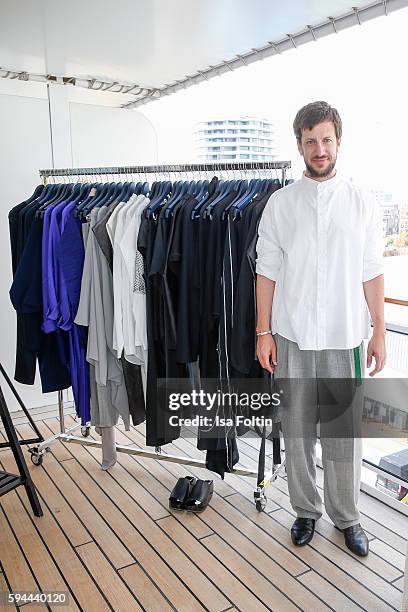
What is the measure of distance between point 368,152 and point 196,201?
3.36 ft

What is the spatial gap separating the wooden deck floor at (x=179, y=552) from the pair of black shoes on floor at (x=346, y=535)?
0.03m

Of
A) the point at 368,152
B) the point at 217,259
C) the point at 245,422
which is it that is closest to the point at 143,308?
the point at 217,259

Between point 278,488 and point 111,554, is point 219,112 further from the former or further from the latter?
point 111,554

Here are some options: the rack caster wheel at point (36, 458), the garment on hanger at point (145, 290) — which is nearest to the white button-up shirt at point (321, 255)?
the garment on hanger at point (145, 290)

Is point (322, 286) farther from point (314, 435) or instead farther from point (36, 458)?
point (36, 458)

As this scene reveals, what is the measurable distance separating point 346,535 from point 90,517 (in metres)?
1.17

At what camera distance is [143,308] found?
242 cm

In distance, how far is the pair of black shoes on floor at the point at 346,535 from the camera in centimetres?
217

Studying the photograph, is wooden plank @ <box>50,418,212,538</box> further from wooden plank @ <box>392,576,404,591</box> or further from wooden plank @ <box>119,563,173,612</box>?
wooden plank @ <box>392,576,404,591</box>

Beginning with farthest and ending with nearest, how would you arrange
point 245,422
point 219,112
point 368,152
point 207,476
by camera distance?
point 219,112, point 207,476, point 368,152, point 245,422

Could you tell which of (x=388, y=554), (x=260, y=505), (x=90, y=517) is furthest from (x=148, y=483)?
(x=388, y=554)

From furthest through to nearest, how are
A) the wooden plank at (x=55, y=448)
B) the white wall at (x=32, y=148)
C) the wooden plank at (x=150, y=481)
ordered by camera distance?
the white wall at (x=32, y=148) < the wooden plank at (x=55, y=448) < the wooden plank at (x=150, y=481)

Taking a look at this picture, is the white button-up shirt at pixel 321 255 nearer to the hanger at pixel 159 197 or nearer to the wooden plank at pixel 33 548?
the hanger at pixel 159 197

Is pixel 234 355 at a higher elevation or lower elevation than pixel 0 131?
lower
